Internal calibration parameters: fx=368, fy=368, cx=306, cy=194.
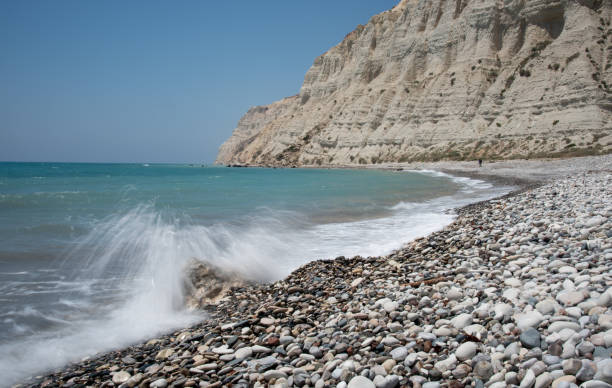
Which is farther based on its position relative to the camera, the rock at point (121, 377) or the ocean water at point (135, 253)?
the ocean water at point (135, 253)

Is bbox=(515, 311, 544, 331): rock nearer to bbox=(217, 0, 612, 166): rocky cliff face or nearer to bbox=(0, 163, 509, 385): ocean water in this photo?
bbox=(0, 163, 509, 385): ocean water

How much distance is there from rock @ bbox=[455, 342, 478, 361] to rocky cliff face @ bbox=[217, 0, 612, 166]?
145ft

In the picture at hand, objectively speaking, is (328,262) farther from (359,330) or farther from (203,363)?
(203,363)

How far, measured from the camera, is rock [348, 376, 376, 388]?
9.25 feet

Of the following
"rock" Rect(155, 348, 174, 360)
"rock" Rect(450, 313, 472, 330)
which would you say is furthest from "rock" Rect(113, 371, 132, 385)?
"rock" Rect(450, 313, 472, 330)

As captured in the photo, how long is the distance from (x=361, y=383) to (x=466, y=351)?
2.97ft

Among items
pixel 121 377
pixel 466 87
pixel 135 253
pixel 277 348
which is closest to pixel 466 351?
pixel 277 348

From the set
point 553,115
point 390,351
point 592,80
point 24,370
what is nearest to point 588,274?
point 390,351

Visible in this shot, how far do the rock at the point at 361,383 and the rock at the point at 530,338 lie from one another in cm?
125

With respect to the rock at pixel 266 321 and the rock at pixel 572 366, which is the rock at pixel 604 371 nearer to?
the rock at pixel 572 366

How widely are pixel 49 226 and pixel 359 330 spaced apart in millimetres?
14355

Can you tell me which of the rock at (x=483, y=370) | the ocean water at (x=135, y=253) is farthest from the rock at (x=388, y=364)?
the ocean water at (x=135, y=253)

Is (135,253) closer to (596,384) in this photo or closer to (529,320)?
(529,320)

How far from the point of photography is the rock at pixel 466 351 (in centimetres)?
296
